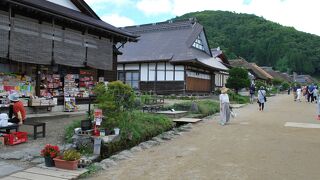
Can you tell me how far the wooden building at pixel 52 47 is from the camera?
44.0 ft

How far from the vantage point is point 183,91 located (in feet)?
104

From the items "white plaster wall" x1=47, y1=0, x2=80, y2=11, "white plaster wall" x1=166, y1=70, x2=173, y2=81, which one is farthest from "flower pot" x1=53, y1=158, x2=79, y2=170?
"white plaster wall" x1=166, y1=70, x2=173, y2=81

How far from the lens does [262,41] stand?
92.1 meters

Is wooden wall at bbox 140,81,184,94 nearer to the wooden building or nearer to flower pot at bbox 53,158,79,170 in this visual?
the wooden building

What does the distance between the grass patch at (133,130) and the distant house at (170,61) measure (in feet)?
56.6

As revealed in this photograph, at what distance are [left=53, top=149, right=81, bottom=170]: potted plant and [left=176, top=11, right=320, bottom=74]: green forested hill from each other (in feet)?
219

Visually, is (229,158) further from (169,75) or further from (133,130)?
(169,75)

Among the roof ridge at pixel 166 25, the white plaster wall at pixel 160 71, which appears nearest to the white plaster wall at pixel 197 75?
the white plaster wall at pixel 160 71

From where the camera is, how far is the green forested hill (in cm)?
7943

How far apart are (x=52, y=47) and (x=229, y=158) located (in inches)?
377

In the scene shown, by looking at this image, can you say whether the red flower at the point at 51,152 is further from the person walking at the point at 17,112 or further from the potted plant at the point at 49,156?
the person walking at the point at 17,112

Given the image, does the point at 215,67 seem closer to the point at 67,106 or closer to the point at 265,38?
the point at 67,106

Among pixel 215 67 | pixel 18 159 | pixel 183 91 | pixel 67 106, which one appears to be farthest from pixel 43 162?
pixel 215 67

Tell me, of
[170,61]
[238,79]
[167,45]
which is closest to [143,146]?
[170,61]
